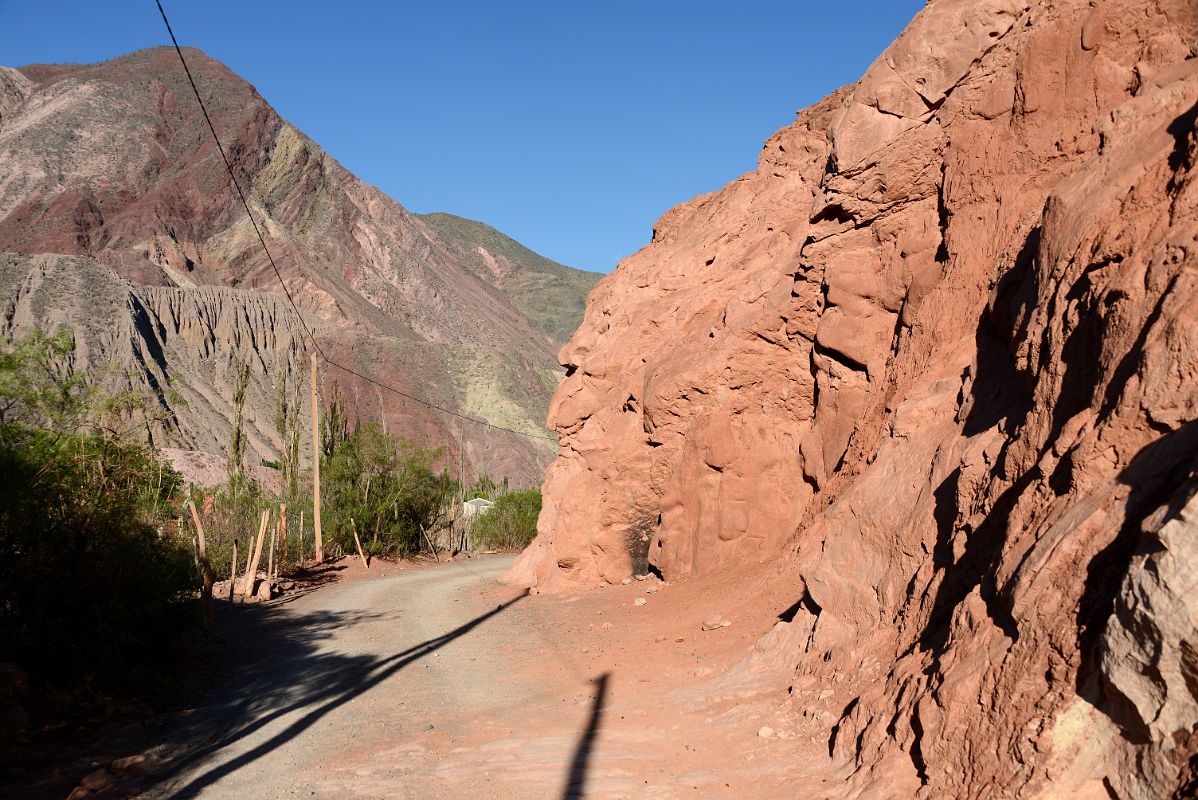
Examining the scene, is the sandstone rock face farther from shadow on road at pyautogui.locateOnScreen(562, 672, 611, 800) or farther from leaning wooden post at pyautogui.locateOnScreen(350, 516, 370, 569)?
leaning wooden post at pyautogui.locateOnScreen(350, 516, 370, 569)

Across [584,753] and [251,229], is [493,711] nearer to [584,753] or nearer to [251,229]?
[584,753]

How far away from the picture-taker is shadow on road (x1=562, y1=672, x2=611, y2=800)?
624 cm

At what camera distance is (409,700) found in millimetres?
9594

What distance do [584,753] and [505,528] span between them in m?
29.5

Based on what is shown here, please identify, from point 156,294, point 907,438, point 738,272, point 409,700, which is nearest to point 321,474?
point 738,272

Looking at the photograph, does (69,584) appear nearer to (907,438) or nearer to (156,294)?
(907,438)

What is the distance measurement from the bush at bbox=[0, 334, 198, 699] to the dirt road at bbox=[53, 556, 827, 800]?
108cm

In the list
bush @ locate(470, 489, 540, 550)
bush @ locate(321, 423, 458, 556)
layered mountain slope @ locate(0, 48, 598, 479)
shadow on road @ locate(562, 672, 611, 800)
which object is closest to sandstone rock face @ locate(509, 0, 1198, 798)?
shadow on road @ locate(562, 672, 611, 800)

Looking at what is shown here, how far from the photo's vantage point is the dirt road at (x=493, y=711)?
6547 mm

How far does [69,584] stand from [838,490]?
8.64m

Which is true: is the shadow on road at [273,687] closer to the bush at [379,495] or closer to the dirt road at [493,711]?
the dirt road at [493,711]

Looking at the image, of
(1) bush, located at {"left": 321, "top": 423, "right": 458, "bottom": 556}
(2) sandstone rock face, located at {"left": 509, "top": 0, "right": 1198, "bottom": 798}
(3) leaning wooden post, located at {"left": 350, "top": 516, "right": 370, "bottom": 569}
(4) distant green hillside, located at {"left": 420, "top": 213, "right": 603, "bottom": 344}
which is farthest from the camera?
(4) distant green hillside, located at {"left": 420, "top": 213, "right": 603, "bottom": 344}

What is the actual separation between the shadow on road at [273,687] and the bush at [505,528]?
63.8 ft

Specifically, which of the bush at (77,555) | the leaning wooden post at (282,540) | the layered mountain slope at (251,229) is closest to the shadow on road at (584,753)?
the bush at (77,555)
